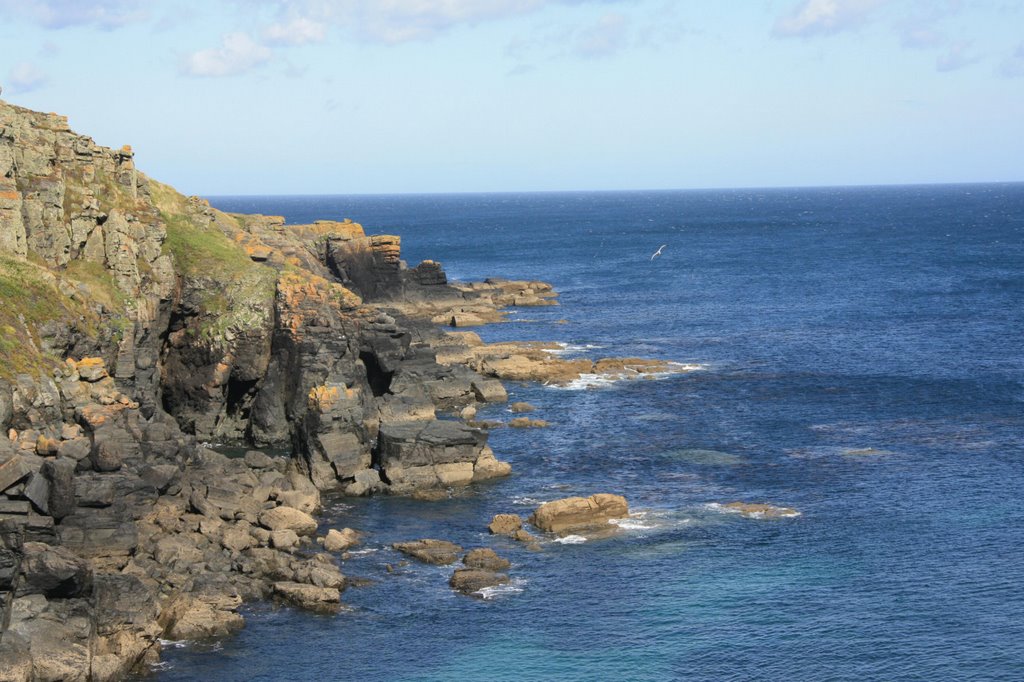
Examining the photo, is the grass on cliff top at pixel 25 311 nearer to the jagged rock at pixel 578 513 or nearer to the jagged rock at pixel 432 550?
the jagged rock at pixel 432 550

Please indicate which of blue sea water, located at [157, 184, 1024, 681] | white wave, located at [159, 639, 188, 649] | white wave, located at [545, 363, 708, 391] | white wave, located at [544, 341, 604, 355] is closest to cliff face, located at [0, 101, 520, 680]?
white wave, located at [159, 639, 188, 649]

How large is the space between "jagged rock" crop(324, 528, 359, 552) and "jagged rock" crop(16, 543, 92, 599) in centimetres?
1692

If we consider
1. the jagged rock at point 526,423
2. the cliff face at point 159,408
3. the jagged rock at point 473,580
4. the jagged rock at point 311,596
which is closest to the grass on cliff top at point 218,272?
the cliff face at point 159,408

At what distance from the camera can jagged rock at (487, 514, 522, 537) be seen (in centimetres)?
7075

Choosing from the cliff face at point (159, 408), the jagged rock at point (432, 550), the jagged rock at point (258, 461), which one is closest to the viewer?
the cliff face at point (159, 408)

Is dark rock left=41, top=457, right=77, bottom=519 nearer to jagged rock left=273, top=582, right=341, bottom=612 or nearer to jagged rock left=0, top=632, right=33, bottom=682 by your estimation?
jagged rock left=0, top=632, right=33, bottom=682

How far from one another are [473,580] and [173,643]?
15.7m

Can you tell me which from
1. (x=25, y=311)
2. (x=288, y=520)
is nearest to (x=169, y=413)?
(x=25, y=311)

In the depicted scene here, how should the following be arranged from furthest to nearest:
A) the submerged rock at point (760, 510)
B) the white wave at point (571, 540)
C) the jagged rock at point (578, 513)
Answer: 1. the submerged rock at point (760, 510)
2. the jagged rock at point (578, 513)
3. the white wave at point (571, 540)

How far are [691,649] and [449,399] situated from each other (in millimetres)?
50293

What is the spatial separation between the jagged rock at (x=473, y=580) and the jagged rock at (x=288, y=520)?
10694 mm

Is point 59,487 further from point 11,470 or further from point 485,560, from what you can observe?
point 485,560

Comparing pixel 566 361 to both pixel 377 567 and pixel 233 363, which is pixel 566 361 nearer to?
pixel 233 363

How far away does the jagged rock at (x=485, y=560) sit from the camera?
2562 inches
